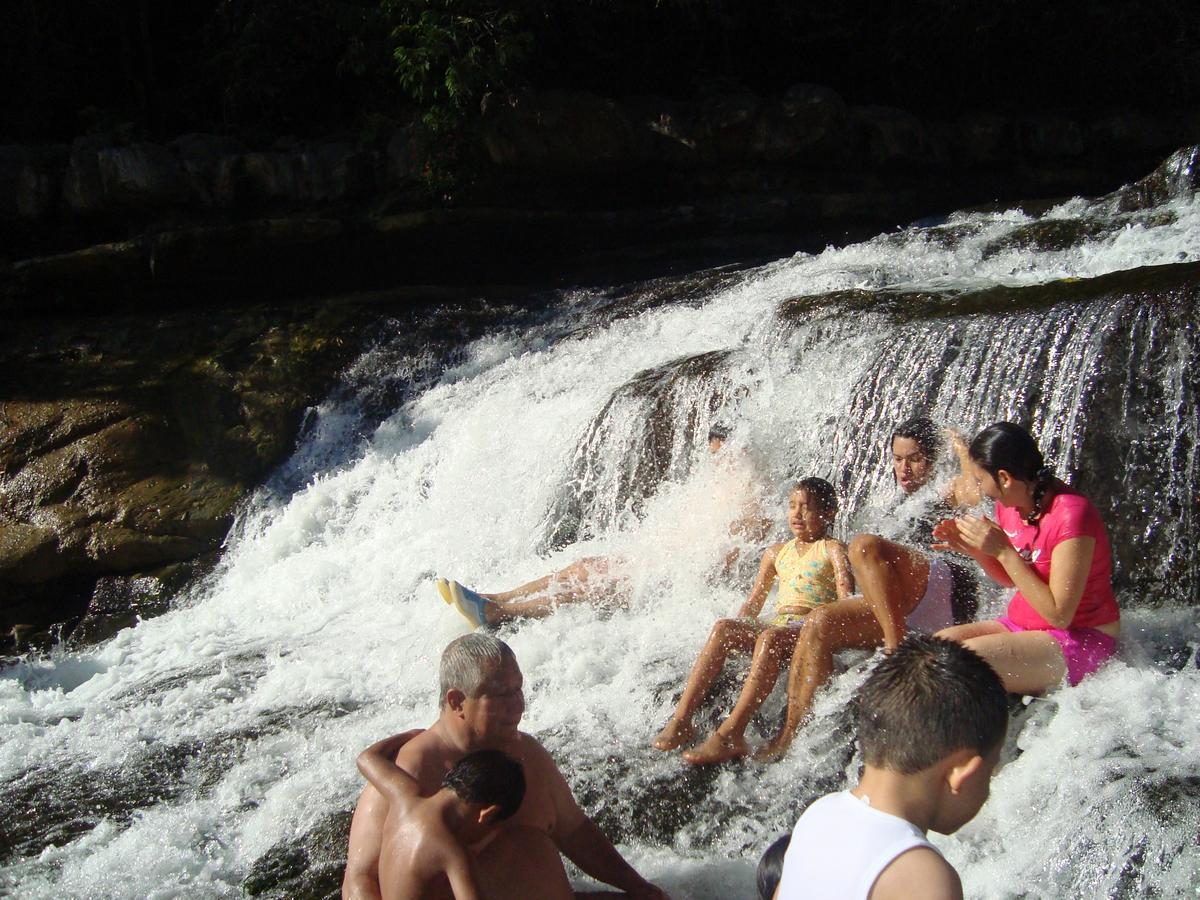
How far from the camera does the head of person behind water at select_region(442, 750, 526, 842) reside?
243 centimetres

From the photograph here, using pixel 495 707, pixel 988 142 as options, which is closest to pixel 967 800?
pixel 495 707

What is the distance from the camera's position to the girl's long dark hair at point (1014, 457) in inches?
136

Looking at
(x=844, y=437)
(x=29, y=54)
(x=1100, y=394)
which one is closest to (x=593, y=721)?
(x=844, y=437)

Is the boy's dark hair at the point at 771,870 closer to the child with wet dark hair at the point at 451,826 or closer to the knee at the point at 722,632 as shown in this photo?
the child with wet dark hair at the point at 451,826

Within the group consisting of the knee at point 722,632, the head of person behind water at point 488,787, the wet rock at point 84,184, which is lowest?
the knee at point 722,632

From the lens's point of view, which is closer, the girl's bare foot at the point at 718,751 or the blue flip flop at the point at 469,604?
the girl's bare foot at the point at 718,751

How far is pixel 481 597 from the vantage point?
18.3 ft

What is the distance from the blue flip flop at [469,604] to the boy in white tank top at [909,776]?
146 inches

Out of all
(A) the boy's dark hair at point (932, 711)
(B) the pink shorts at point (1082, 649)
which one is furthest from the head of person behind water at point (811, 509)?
(A) the boy's dark hair at point (932, 711)

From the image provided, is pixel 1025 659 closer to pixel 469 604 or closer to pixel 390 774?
pixel 390 774

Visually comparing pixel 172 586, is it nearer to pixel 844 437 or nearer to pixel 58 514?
pixel 58 514

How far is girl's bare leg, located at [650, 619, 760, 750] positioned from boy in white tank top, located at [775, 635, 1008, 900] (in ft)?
6.88

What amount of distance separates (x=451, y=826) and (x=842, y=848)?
1.02 m

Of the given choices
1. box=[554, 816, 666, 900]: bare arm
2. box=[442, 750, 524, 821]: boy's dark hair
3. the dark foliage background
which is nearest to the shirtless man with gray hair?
box=[554, 816, 666, 900]: bare arm
